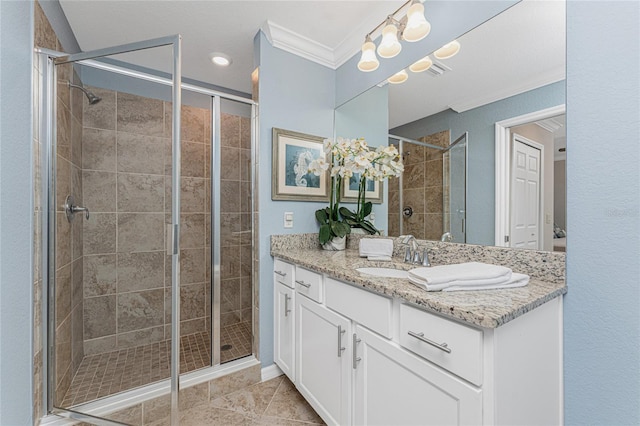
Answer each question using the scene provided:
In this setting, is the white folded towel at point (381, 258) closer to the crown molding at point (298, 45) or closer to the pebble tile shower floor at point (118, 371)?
the pebble tile shower floor at point (118, 371)

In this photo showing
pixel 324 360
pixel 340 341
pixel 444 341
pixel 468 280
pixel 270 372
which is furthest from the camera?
pixel 270 372

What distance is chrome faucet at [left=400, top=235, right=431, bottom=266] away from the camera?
1.37 meters

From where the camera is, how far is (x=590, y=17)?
35.5 inches

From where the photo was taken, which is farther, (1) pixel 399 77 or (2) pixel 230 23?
(2) pixel 230 23

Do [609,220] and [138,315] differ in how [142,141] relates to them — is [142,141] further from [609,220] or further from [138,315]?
[609,220]

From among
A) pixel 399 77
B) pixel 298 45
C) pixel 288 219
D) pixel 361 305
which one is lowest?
pixel 361 305

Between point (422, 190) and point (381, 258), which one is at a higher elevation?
point (422, 190)

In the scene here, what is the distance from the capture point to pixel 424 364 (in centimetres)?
83

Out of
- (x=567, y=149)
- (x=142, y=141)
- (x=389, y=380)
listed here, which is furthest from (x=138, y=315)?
(x=567, y=149)

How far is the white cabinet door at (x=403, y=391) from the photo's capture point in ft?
2.43

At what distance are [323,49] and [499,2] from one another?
1.19 metres

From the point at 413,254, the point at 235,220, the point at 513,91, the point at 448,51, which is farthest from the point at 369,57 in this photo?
the point at 235,220

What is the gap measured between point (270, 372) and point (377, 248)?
114 cm

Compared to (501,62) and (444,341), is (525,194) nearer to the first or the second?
(501,62)
